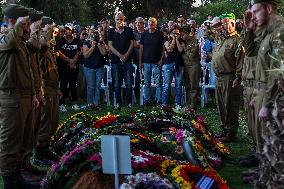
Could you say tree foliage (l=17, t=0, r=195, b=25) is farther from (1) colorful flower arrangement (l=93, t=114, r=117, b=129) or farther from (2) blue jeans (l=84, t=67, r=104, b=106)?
(1) colorful flower arrangement (l=93, t=114, r=117, b=129)

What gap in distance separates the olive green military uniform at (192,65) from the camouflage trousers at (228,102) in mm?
3496

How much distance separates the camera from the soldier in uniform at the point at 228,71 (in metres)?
8.24

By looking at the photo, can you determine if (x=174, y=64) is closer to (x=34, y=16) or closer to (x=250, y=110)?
(x=34, y=16)

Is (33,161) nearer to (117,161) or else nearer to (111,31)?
(117,161)

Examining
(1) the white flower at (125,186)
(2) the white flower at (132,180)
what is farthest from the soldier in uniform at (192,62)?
(1) the white flower at (125,186)

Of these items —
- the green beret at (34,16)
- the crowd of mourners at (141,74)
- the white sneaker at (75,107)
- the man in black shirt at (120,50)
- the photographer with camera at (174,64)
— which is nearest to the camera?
the crowd of mourners at (141,74)

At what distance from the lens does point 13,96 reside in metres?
5.87

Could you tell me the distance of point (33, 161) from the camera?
24.4 ft

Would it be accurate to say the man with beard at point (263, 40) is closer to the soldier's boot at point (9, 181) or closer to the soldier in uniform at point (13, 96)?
the soldier in uniform at point (13, 96)

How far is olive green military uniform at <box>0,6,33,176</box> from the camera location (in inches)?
228

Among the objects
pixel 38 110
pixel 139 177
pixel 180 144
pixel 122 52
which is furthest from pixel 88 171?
pixel 122 52

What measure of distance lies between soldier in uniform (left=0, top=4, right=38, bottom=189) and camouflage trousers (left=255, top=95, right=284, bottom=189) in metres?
2.99

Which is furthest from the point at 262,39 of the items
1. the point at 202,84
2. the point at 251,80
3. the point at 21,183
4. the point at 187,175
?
the point at 202,84

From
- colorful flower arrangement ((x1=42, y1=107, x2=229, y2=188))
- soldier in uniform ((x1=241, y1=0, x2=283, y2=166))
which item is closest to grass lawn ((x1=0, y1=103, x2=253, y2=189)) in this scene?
colorful flower arrangement ((x1=42, y1=107, x2=229, y2=188))
